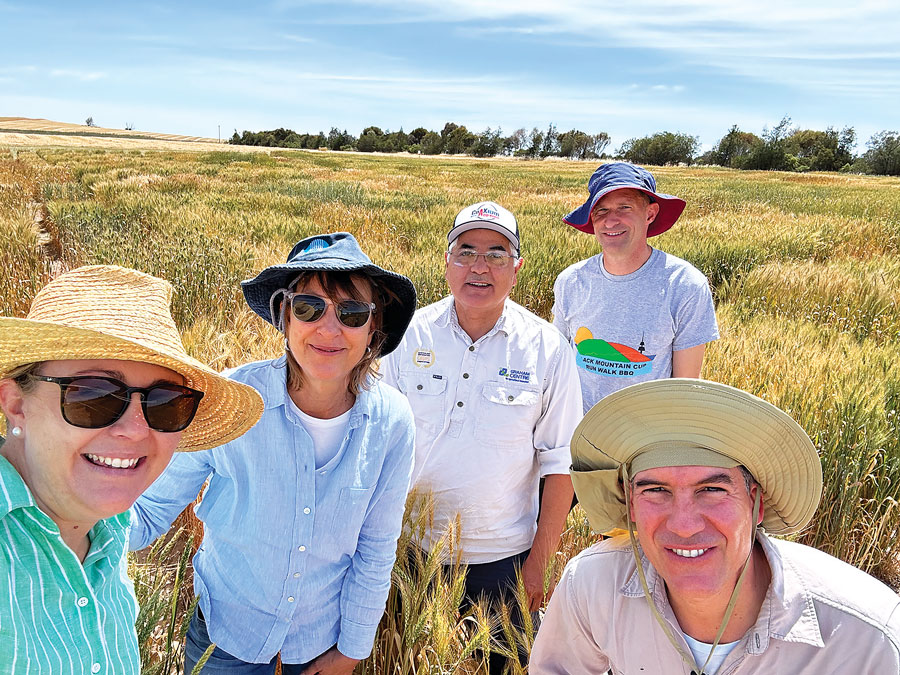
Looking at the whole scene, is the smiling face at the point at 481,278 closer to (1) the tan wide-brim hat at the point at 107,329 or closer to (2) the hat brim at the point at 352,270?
(2) the hat brim at the point at 352,270

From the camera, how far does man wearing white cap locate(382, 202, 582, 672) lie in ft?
6.41

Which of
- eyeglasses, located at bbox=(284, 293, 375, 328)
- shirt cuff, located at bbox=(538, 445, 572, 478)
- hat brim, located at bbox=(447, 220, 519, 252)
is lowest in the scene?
shirt cuff, located at bbox=(538, 445, 572, 478)

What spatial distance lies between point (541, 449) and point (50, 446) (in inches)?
60.1

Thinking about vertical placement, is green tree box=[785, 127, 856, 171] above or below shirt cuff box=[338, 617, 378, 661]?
above

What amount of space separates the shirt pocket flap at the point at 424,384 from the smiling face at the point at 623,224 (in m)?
1.06

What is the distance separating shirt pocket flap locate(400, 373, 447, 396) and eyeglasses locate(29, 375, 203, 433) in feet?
3.41

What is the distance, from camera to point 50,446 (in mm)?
913

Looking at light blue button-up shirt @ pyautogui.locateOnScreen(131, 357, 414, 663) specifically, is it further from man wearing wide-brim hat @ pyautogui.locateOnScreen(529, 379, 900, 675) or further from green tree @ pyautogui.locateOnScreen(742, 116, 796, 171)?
green tree @ pyautogui.locateOnScreen(742, 116, 796, 171)

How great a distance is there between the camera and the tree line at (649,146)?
70.9 meters

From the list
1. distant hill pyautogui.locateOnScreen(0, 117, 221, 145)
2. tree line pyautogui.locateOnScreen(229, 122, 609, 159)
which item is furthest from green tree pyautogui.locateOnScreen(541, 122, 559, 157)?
distant hill pyautogui.locateOnScreen(0, 117, 221, 145)

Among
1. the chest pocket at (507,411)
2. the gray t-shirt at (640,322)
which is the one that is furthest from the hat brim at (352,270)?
the gray t-shirt at (640,322)

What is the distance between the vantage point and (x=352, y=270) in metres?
1.51

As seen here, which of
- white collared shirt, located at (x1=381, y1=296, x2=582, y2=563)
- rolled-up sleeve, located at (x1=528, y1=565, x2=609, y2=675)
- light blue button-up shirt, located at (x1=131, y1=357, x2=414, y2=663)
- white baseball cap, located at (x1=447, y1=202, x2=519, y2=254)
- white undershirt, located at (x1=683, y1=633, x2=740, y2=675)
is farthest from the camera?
white baseball cap, located at (x1=447, y1=202, x2=519, y2=254)

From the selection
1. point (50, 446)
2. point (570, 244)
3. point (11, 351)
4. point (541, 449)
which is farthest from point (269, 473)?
point (570, 244)
